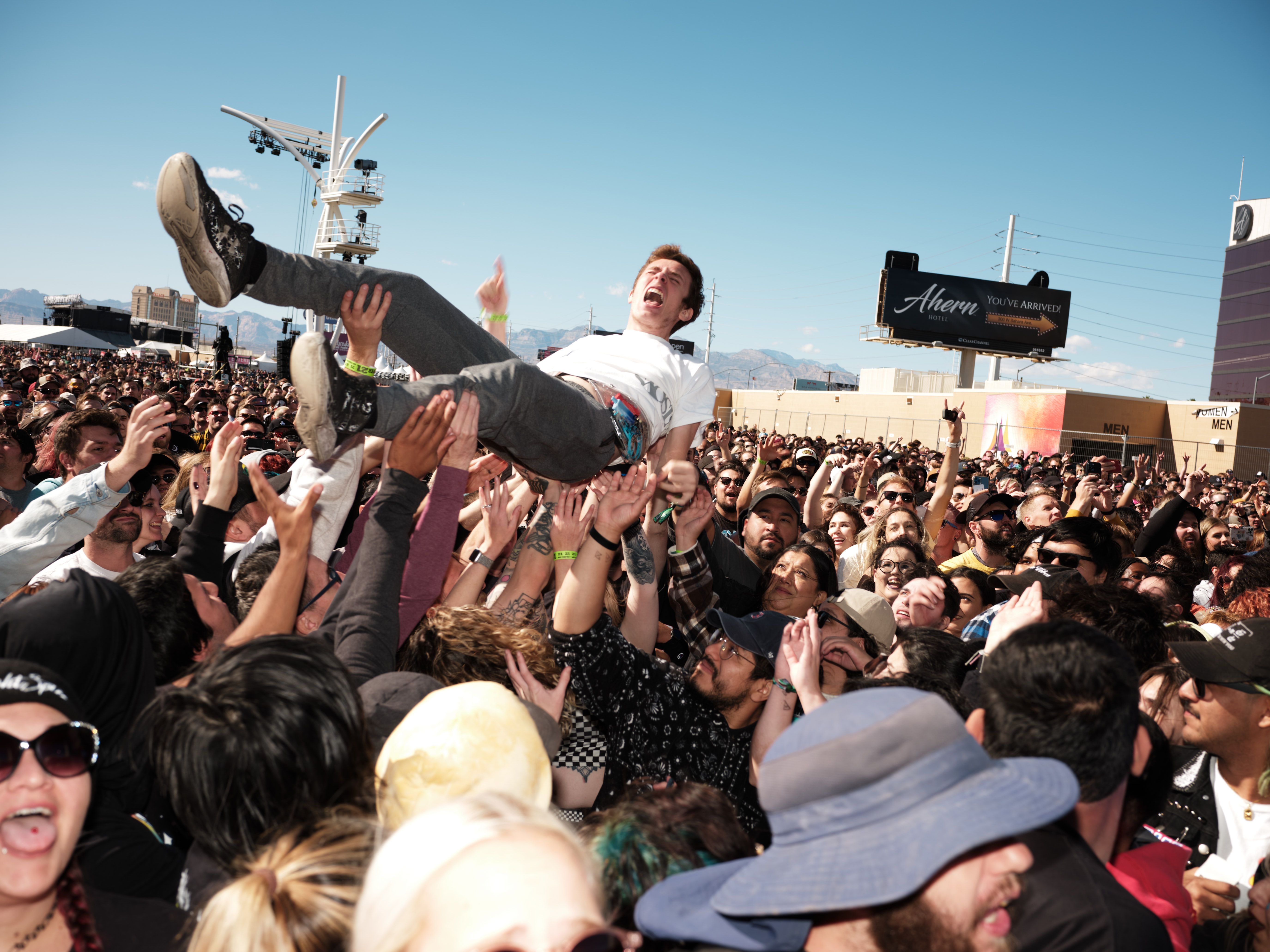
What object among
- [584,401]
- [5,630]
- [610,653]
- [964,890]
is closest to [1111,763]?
[964,890]

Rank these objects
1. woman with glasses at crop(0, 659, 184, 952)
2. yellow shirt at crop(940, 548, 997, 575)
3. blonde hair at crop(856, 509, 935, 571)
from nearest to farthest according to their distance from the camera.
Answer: woman with glasses at crop(0, 659, 184, 952)
yellow shirt at crop(940, 548, 997, 575)
blonde hair at crop(856, 509, 935, 571)

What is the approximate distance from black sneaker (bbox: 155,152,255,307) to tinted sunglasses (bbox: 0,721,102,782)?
192 cm

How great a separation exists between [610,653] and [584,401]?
122 centimetres

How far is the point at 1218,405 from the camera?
30.1 m

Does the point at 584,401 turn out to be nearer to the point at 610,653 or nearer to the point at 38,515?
the point at 610,653

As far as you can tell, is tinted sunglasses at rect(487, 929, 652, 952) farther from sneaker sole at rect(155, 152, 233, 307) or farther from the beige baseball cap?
the beige baseball cap

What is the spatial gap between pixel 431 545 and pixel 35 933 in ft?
4.99

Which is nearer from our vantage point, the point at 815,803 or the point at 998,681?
the point at 815,803

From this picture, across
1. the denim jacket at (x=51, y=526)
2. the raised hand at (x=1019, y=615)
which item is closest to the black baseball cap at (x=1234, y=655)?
the raised hand at (x=1019, y=615)

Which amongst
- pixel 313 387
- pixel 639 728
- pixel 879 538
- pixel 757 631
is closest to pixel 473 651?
pixel 639 728

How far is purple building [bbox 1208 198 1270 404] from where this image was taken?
2995 inches

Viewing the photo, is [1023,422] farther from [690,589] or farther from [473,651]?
[473,651]

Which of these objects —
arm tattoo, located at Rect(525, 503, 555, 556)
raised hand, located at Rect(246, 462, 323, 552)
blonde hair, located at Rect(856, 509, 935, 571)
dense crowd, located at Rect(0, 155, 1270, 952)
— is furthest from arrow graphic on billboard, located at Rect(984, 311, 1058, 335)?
raised hand, located at Rect(246, 462, 323, 552)

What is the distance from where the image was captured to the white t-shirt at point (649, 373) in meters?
4.19
